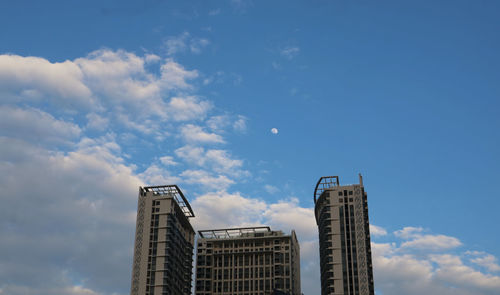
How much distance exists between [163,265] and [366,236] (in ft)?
198

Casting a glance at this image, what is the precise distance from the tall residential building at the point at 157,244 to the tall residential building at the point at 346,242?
151 feet

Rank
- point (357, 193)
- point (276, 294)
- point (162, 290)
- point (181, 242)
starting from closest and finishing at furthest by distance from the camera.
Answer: point (276, 294), point (162, 290), point (357, 193), point (181, 242)

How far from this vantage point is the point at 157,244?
178 m

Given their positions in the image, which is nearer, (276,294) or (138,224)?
(276,294)

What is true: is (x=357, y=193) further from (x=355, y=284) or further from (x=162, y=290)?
(x=162, y=290)

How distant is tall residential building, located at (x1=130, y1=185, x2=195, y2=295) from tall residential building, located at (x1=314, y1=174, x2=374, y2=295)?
151 ft

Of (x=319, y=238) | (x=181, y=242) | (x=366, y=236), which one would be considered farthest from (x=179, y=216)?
(x=366, y=236)

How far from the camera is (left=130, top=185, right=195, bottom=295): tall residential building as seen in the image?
173 m

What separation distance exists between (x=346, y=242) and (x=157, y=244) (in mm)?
56144

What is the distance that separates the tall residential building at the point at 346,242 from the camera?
17162cm

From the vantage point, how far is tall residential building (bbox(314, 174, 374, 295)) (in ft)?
563

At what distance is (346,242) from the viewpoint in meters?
176

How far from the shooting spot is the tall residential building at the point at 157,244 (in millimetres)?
172750

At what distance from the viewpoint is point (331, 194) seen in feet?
603
